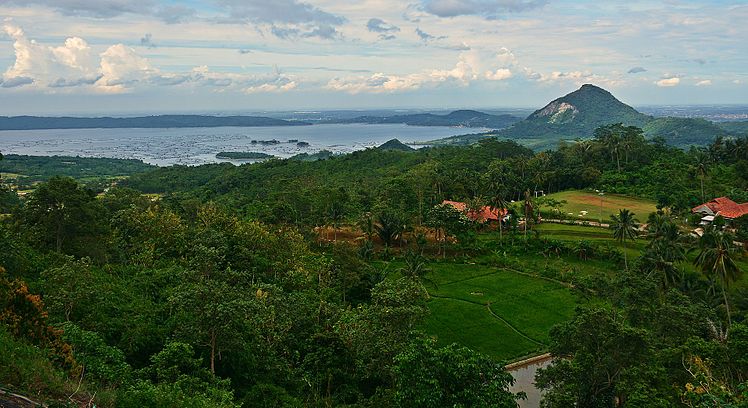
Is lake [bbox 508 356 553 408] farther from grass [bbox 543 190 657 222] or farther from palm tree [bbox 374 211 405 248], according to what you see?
grass [bbox 543 190 657 222]

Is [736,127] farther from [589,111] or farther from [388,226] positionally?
[388,226]

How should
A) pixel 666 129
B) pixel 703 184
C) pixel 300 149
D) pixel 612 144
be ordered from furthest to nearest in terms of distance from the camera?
pixel 300 149
pixel 666 129
pixel 612 144
pixel 703 184

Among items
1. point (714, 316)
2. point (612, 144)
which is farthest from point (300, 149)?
point (714, 316)

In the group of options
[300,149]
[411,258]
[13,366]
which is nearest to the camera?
[13,366]

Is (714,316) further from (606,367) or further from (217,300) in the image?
(217,300)

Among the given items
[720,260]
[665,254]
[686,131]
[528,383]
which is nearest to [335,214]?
[528,383]

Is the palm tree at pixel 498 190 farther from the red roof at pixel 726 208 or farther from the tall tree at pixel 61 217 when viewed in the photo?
the tall tree at pixel 61 217

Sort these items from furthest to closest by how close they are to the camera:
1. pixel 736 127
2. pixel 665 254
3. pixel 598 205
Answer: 1. pixel 736 127
2. pixel 598 205
3. pixel 665 254
